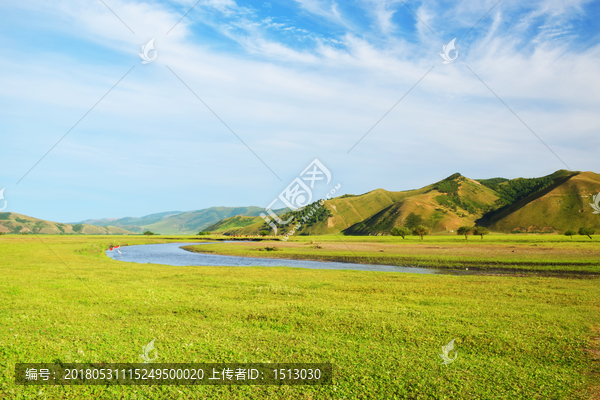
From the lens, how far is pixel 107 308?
63.5ft

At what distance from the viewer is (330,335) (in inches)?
609

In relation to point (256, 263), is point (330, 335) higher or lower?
lower

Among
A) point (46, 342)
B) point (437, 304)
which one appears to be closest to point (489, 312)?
point (437, 304)

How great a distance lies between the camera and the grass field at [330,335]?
10.5 m

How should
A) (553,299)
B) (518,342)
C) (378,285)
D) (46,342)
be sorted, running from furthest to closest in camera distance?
(378,285)
(553,299)
(518,342)
(46,342)

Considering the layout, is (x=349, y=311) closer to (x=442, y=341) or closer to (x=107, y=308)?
(x=442, y=341)

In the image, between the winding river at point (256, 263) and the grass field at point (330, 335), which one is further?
the winding river at point (256, 263)

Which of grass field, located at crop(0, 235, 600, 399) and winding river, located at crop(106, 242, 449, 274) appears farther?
winding river, located at crop(106, 242, 449, 274)

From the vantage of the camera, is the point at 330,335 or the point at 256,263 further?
the point at 256,263

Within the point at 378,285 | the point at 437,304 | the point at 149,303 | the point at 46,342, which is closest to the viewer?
the point at 46,342

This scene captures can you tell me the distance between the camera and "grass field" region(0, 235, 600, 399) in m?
10.5

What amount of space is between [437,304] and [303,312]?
9.33 meters

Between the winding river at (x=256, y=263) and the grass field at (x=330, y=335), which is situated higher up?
the winding river at (x=256, y=263)

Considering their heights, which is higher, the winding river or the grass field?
the winding river
